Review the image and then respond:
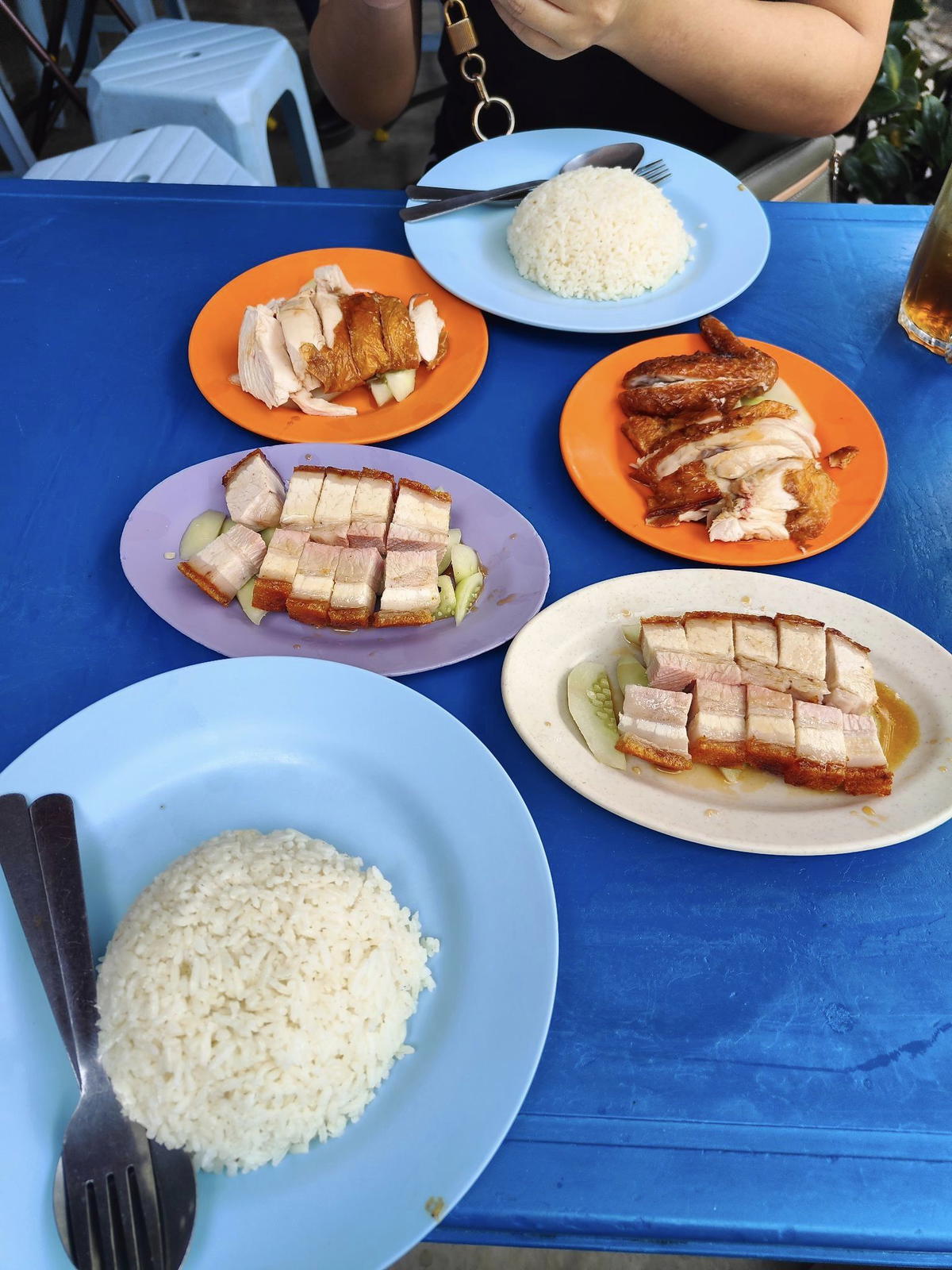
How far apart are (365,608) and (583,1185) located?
0.81m

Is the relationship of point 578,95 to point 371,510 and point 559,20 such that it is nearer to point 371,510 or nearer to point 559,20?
point 559,20

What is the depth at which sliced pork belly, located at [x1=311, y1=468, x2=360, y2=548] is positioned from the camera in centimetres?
143

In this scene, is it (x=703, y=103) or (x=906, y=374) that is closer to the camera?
(x=906, y=374)

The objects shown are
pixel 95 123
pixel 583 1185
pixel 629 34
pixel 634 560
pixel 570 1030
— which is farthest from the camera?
pixel 95 123

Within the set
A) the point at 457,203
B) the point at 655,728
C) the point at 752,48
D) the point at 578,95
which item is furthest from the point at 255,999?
the point at 578,95

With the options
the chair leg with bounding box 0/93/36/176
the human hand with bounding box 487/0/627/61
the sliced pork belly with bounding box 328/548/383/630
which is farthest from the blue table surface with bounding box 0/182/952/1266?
the chair leg with bounding box 0/93/36/176

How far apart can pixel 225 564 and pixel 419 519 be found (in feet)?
1.04

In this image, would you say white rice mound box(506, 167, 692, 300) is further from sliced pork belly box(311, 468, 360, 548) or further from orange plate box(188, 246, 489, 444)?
sliced pork belly box(311, 468, 360, 548)

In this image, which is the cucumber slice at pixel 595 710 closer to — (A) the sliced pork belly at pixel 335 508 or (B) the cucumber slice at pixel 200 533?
(A) the sliced pork belly at pixel 335 508

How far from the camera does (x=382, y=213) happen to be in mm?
2209

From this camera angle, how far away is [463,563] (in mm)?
1423

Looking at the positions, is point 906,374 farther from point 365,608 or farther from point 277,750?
point 277,750

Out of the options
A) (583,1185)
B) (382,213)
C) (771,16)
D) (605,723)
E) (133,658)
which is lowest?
(583,1185)

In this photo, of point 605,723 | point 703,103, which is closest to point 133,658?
point 605,723
